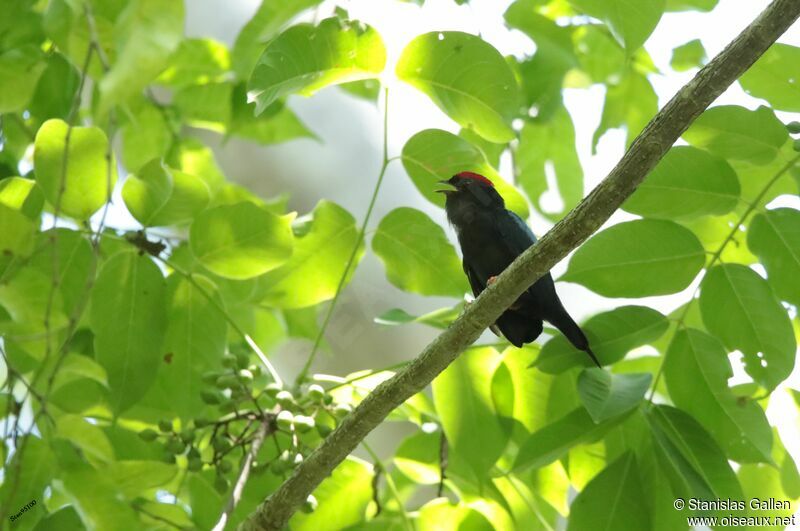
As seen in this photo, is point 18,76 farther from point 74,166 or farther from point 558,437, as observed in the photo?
point 558,437

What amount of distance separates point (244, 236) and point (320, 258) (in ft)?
1.15

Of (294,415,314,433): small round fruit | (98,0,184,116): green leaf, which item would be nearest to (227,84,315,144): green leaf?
(294,415,314,433): small round fruit

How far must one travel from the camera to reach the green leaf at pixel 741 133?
8.67ft

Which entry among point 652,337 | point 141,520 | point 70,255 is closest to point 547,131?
point 652,337

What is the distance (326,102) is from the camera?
5547 millimetres

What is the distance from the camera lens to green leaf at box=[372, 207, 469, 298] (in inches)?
116

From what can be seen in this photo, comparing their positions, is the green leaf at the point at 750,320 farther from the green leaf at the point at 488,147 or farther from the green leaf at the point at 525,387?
the green leaf at the point at 488,147

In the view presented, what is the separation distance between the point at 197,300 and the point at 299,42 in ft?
3.22

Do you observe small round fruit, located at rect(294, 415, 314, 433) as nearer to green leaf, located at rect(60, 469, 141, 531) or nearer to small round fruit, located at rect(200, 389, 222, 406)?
small round fruit, located at rect(200, 389, 222, 406)

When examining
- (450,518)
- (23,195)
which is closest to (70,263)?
(23,195)

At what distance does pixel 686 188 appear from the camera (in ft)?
8.75

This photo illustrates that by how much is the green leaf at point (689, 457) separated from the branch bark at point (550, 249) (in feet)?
2.32

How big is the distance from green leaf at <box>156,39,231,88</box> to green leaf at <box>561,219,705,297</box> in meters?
2.45

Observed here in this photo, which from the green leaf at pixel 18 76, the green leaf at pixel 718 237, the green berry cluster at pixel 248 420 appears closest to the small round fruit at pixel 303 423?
the green berry cluster at pixel 248 420
